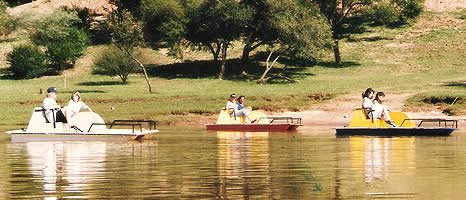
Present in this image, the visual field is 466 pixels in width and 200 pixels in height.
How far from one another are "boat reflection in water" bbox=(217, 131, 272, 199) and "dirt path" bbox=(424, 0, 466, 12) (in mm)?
66303

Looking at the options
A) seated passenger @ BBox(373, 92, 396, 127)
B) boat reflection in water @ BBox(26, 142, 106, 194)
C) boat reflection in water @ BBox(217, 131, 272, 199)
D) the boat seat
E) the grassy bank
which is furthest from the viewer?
the grassy bank

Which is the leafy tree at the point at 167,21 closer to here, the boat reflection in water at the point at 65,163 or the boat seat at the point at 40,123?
the boat seat at the point at 40,123

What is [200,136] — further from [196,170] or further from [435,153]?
[196,170]

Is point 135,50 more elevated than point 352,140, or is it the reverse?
point 135,50

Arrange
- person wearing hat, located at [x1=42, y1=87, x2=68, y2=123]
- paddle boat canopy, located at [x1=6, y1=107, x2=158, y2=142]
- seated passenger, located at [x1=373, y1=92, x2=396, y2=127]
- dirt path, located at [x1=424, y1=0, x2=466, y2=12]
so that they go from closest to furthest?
paddle boat canopy, located at [x1=6, y1=107, x2=158, y2=142], person wearing hat, located at [x1=42, y1=87, x2=68, y2=123], seated passenger, located at [x1=373, y1=92, x2=396, y2=127], dirt path, located at [x1=424, y1=0, x2=466, y2=12]

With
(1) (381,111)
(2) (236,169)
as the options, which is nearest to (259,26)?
(1) (381,111)

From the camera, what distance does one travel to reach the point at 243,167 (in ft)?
67.3

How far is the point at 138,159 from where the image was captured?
22.8 m

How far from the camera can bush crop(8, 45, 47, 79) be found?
252 ft

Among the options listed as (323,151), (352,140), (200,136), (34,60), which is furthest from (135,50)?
(323,151)

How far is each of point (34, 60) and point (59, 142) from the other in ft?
162

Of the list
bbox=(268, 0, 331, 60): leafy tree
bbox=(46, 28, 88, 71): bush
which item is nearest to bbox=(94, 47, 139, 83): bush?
bbox=(46, 28, 88, 71): bush

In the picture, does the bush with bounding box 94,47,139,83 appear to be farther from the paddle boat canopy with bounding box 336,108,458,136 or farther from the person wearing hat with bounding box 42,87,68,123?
the person wearing hat with bounding box 42,87,68,123

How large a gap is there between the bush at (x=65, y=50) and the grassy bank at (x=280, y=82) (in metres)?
1.09
